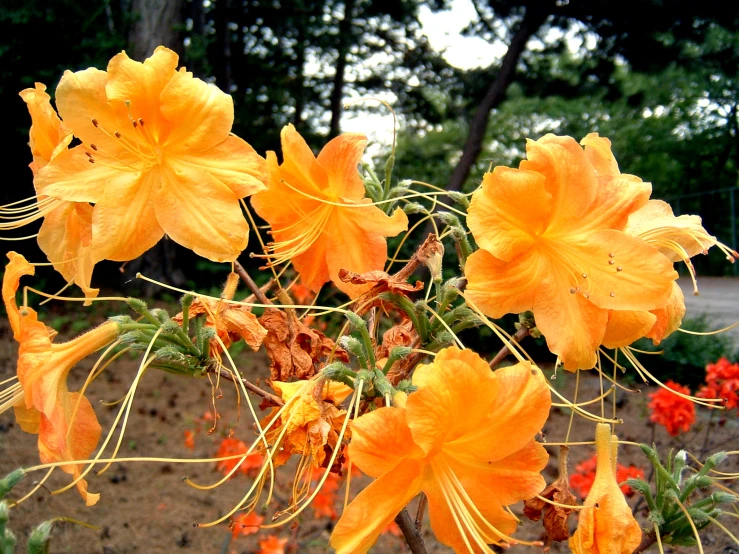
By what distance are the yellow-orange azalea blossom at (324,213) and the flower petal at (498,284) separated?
212mm

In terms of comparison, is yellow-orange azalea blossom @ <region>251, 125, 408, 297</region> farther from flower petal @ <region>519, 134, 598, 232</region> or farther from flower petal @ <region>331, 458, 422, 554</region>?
flower petal @ <region>331, 458, 422, 554</region>

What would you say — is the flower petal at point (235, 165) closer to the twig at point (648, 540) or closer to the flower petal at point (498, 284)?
the flower petal at point (498, 284)

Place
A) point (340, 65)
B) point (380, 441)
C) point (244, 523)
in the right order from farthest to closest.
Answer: point (340, 65), point (244, 523), point (380, 441)

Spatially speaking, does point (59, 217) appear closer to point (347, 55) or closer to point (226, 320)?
point (226, 320)

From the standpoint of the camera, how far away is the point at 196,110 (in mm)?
1052

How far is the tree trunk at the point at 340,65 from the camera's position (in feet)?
28.9

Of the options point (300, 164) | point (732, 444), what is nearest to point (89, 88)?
point (300, 164)

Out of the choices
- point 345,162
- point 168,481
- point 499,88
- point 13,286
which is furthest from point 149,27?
point 13,286

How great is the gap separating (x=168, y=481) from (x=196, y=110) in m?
3.96

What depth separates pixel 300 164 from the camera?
3.95 ft

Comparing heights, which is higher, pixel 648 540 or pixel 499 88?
pixel 499 88

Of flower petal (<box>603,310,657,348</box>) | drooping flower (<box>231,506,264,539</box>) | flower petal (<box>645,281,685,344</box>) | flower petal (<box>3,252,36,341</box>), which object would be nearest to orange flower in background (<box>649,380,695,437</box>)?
drooping flower (<box>231,506,264,539</box>)

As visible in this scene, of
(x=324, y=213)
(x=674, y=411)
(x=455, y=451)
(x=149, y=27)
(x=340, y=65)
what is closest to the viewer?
(x=455, y=451)

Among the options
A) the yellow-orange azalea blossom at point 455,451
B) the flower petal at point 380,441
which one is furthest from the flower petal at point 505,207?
the flower petal at point 380,441
